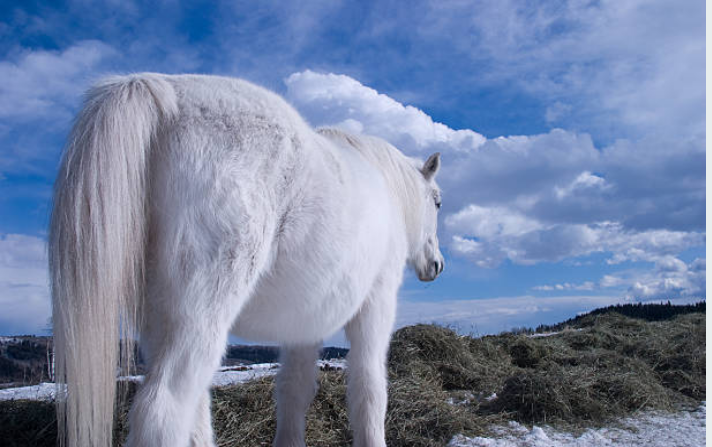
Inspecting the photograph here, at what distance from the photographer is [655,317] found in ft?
37.8

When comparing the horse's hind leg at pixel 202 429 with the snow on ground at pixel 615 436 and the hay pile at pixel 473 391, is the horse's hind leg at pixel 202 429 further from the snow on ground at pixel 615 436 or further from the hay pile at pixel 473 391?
the snow on ground at pixel 615 436

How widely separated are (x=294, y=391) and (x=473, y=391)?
8.12 ft

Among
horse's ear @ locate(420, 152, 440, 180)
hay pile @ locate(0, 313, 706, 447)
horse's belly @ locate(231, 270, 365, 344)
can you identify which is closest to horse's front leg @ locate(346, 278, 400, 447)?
horse's belly @ locate(231, 270, 365, 344)

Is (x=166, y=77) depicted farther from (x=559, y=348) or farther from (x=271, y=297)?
(x=559, y=348)

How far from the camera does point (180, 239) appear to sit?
2.08 metres

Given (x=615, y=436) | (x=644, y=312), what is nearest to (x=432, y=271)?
(x=615, y=436)

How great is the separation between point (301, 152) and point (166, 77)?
0.78 meters

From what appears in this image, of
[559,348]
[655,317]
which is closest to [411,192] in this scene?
[559,348]

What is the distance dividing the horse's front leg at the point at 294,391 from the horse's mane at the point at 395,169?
1.28 metres

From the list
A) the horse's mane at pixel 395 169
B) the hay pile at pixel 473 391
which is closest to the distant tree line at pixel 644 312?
the hay pile at pixel 473 391

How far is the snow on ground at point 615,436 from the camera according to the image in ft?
13.1

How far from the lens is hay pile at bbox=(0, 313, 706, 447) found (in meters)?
3.92

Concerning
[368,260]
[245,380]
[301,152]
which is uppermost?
[301,152]

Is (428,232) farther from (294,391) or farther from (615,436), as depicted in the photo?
(615,436)
